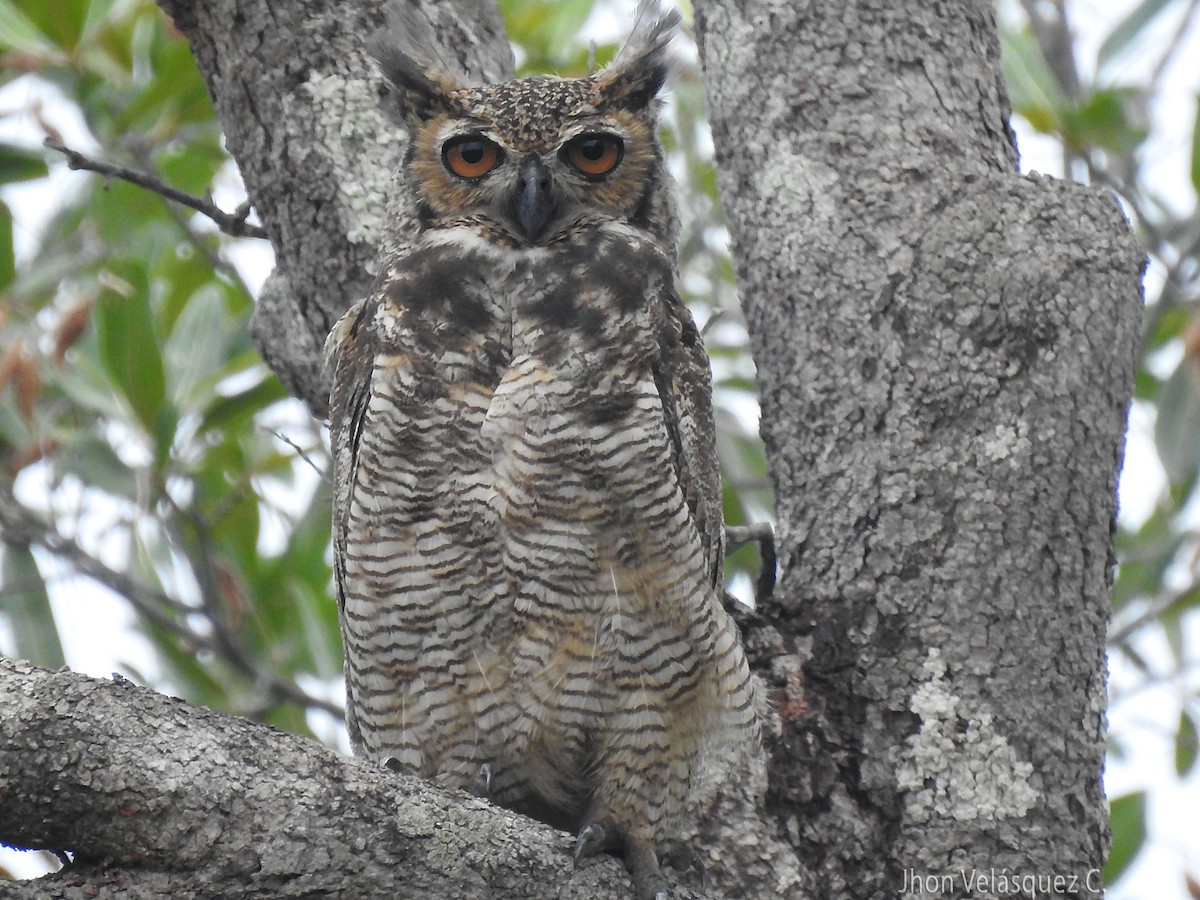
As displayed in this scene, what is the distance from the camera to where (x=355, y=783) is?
6.15 ft

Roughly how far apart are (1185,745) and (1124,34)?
2358 millimetres

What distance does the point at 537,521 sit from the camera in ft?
8.04

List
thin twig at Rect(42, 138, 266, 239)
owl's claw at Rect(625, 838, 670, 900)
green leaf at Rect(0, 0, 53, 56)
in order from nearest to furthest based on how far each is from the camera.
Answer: owl's claw at Rect(625, 838, 670, 900) → thin twig at Rect(42, 138, 266, 239) → green leaf at Rect(0, 0, 53, 56)

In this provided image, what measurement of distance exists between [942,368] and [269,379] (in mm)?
2475

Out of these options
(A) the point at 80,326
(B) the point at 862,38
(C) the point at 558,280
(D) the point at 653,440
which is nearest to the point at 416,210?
(C) the point at 558,280

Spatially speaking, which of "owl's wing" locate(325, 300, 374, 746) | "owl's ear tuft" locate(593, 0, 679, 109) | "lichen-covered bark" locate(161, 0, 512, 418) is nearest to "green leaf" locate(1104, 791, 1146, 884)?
"owl's wing" locate(325, 300, 374, 746)

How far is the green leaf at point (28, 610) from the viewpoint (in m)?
4.16

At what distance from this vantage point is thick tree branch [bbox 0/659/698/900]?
5.52 ft

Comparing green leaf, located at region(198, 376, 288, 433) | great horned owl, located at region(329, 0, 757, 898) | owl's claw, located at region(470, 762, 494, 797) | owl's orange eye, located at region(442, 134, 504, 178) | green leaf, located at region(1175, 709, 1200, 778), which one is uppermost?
green leaf, located at region(198, 376, 288, 433)

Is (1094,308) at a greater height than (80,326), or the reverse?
(80,326)

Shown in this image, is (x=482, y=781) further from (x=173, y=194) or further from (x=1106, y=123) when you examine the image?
(x=1106, y=123)

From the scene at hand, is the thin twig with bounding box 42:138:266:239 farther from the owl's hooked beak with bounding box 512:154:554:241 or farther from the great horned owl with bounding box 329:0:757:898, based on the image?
the owl's hooked beak with bounding box 512:154:554:241

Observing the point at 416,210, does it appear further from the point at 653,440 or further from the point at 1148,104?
the point at 1148,104

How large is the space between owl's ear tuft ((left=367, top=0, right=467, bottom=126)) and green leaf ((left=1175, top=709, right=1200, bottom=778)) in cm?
322
